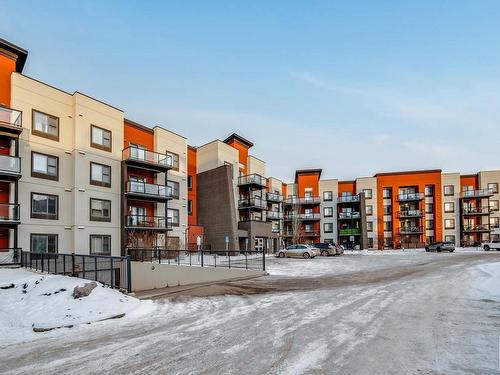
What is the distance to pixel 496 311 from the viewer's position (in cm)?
983

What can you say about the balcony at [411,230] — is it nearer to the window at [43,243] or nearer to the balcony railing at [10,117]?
the window at [43,243]

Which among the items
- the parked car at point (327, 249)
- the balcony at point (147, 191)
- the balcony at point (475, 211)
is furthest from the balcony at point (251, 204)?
the balcony at point (475, 211)

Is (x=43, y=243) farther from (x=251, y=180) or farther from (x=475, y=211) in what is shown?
(x=475, y=211)

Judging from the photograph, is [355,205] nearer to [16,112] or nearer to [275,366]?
[16,112]

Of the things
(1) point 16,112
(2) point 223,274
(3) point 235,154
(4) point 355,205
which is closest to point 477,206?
(4) point 355,205

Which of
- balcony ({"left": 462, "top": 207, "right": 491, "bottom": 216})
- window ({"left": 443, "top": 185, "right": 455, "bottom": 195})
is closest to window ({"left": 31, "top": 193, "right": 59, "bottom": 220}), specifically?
window ({"left": 443, "top": 185, "right": 455, "bottom": 195})

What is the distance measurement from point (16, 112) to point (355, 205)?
54541mm

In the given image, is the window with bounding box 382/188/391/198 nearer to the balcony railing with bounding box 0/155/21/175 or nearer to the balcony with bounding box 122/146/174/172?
the balcony with bounding box 122/146/174/172

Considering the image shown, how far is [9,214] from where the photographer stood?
22656 millimetres

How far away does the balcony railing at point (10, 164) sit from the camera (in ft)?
73.6

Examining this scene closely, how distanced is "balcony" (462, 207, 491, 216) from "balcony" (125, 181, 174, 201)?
170 ft

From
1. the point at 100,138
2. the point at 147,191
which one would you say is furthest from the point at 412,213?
the point at 100,138

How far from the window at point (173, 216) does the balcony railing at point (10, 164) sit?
1465 centimetres

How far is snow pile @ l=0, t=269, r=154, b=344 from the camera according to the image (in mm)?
9133
